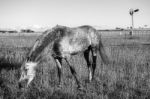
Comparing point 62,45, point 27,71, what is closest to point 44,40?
point 62,45

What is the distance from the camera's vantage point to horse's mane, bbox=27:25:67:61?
440cm

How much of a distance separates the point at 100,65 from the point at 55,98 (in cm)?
351

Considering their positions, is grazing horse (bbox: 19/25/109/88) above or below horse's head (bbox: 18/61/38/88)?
above

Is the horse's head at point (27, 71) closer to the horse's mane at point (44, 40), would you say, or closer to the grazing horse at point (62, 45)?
the grazing horse at point (62, 45)

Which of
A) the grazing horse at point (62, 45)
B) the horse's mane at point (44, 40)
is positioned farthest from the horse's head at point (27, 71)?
the horse's mane at point (44, 40)

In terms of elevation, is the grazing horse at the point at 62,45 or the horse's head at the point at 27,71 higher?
the grazing horse at the point at 62,45

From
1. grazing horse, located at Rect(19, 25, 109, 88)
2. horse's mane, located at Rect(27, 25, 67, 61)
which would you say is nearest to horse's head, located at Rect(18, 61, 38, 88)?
grazing horse, located at Rect(19, 25, 109, 88)

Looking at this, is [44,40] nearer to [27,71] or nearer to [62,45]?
[62,45]

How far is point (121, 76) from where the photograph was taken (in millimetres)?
5633

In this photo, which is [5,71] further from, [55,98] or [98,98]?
[98,98]

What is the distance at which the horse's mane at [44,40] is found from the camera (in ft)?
14.4

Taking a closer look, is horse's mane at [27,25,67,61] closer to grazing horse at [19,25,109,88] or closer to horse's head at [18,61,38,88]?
grazing horse at [19,25,109,88]

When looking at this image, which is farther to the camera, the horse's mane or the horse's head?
the horse's mane

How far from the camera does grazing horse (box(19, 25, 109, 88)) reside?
4.31 m
